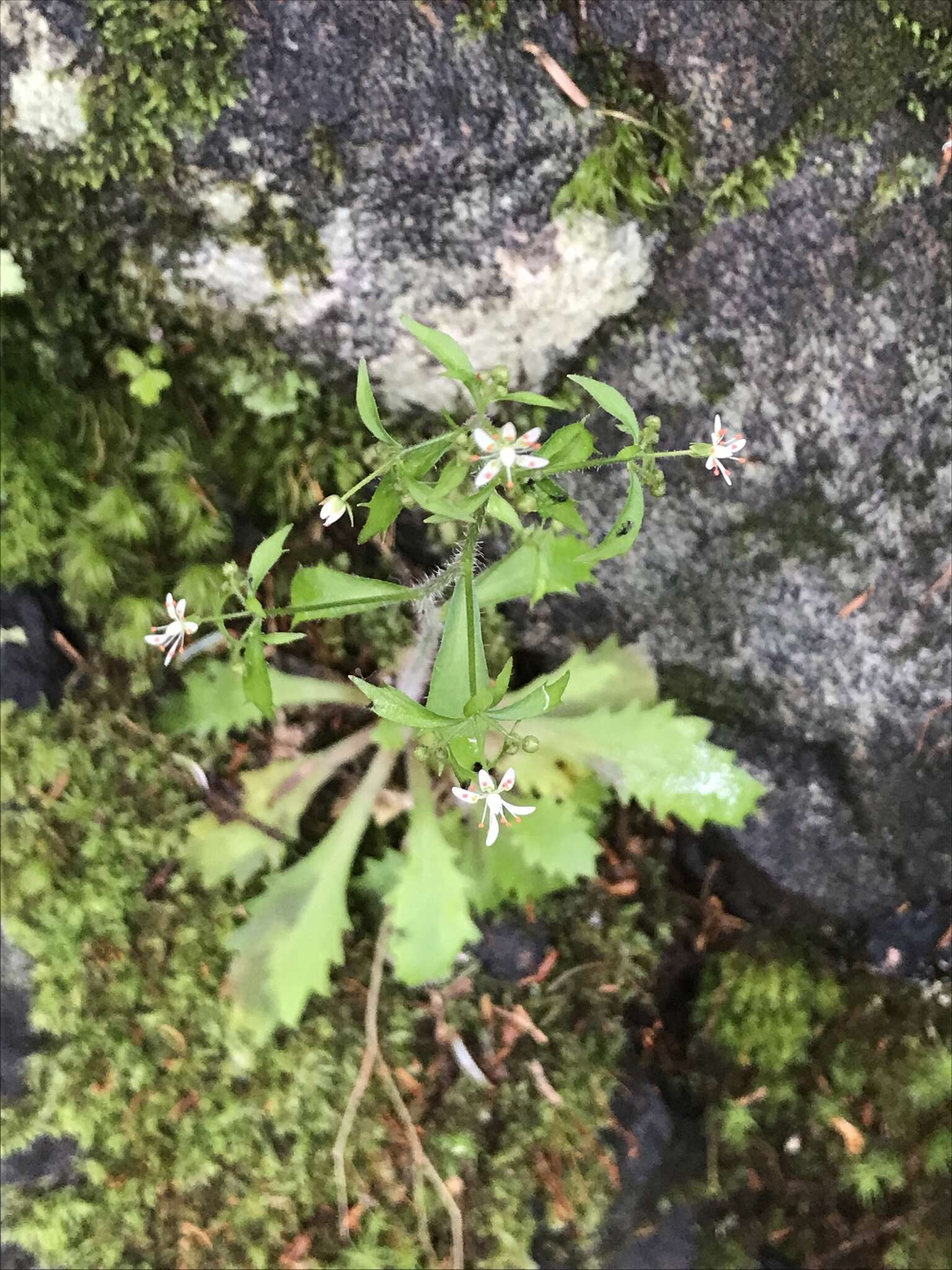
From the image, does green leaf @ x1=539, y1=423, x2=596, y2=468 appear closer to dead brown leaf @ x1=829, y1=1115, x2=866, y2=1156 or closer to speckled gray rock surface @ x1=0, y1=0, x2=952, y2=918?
speckled gray rock surface @ x1=0, y1=0, x2=952, y2=918

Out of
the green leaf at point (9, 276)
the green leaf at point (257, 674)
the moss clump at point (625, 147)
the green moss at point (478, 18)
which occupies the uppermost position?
the green leaf at point (9, 276)

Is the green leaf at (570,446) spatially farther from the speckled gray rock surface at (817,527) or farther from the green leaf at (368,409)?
the speckled gray rock surface at (817,527)

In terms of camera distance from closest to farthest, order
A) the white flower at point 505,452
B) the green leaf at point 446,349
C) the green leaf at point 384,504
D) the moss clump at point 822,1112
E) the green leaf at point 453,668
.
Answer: the white flower at point 505,452 → the green leaf at point 446,349 → the green leaf at point 384,504 → the green leaf at point 453,668 → the moss clump at point 822,1112

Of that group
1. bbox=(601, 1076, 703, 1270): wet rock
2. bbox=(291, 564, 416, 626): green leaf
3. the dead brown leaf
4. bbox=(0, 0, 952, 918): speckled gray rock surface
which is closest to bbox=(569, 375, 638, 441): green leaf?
bbox=(291, 564, 416, 626): green leaf

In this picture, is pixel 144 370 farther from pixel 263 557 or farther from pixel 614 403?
pixel 614 403

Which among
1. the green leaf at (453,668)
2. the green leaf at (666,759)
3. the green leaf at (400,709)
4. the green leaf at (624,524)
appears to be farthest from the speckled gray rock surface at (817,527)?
the green leaf at (400,709)

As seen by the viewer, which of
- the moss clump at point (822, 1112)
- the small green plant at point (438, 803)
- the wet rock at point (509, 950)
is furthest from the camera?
the wet rock at point (509, 950)

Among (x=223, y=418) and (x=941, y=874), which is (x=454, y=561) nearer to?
(x=223, y=418)
